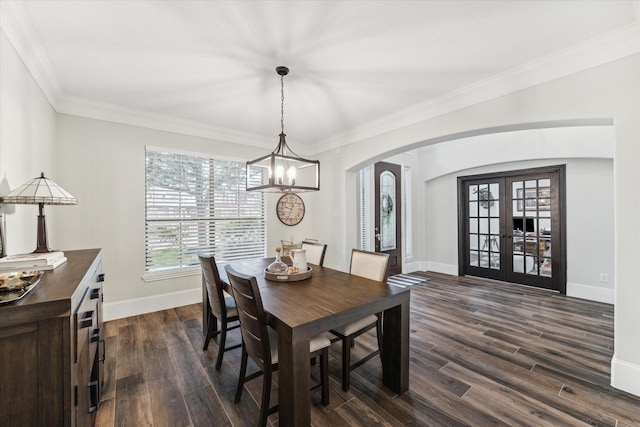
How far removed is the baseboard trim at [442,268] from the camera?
5918 millimetres

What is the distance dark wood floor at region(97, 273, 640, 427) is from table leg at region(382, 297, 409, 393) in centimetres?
9

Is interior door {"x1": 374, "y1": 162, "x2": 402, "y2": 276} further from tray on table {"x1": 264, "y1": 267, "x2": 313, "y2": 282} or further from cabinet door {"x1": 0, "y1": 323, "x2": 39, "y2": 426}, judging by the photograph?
cabinet door {"x1": 0, "y1": 323, "x2": 39, "y2": 426}

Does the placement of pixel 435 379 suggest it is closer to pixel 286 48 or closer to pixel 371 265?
pixel 371 265

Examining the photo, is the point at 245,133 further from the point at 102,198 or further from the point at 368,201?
the point at 368,201

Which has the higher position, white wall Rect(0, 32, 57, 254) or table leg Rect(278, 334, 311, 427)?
white wall Rect(0, 32, 57, 254)

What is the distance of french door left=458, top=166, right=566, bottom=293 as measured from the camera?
15.1ft

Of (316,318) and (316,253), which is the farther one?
(316,253)

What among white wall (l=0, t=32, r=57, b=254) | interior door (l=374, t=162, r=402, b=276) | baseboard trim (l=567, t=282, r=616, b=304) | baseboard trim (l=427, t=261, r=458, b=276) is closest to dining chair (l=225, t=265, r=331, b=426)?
white wall (l=0, t=32, r=57, b=254)

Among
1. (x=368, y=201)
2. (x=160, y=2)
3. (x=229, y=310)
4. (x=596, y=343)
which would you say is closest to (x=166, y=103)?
(x=160, y=2)

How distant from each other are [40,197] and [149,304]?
240 centimetres

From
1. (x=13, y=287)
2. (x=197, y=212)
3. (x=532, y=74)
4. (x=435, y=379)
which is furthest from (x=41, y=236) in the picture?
(x=532, y=74)

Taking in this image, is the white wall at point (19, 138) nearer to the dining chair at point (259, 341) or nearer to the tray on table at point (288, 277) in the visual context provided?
the dining chair at point (259, 341)

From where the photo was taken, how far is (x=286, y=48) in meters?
2.23

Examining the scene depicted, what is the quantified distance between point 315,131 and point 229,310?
3.08m
